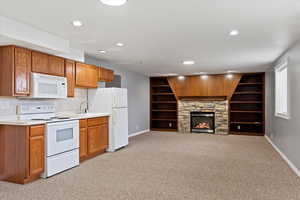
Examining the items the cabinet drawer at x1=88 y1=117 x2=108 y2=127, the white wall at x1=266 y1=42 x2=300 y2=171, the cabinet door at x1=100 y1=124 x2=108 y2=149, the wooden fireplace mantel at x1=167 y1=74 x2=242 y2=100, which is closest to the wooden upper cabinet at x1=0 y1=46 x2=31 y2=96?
the cabinet drawer at x1=88 y1=117 x2=108 y2=127

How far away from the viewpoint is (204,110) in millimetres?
8438

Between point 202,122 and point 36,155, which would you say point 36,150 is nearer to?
point 36,155

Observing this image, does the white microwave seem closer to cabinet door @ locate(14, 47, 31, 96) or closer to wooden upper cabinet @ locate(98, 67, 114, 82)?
cabinet door @ locate(14, 47, 31, 96)

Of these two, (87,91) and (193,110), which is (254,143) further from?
(87,91)

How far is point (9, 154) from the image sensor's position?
330 centimetres

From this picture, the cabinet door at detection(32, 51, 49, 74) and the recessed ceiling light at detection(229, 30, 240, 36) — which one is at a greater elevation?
the recessed ceiling light at detection(229, 30, 240, 36)

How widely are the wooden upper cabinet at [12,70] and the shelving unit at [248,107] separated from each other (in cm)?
699

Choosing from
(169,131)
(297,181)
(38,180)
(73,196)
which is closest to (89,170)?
(38,180)

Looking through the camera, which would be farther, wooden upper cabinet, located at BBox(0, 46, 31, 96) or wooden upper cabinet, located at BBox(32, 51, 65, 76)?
wooden upper cabinet, located at BBox(32, 51, 65, 76)

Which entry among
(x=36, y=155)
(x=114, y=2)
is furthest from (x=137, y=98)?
(x=114, y=2)

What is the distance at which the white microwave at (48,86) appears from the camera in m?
3.63

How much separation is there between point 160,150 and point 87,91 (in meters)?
2.28

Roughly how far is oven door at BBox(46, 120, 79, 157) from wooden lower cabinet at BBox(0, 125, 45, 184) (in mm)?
132

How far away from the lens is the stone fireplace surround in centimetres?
812
